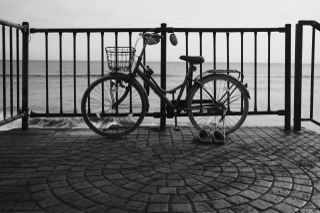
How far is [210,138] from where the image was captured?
5.02 meters

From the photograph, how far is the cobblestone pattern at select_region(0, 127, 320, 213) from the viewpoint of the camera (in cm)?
292

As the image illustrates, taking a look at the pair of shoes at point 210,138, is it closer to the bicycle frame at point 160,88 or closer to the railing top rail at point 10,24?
the bicycle frame at point 160,88

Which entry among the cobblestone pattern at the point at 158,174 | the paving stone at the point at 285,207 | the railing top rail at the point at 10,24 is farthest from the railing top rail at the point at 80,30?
the paving stone at the point at 285,207

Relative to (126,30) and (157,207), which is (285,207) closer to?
(157,207)

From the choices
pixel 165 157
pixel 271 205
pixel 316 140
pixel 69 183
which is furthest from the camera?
pixel 316 140

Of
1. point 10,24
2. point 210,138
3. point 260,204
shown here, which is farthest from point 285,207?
point 10,24

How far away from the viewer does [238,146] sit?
15.7 feet

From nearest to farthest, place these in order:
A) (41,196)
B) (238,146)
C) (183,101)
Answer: (41,196) → (238,146) → (183,101)

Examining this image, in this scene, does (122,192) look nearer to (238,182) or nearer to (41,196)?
(41,196)

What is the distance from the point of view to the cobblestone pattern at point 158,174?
292 centimetres

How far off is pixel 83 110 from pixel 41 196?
2429mm

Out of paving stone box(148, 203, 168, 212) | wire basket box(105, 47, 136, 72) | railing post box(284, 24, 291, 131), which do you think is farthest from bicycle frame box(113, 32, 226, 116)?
paving stone box(148, 203, 168, 212)

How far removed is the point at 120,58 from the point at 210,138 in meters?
1.51

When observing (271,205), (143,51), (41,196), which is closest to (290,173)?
(271,205)
